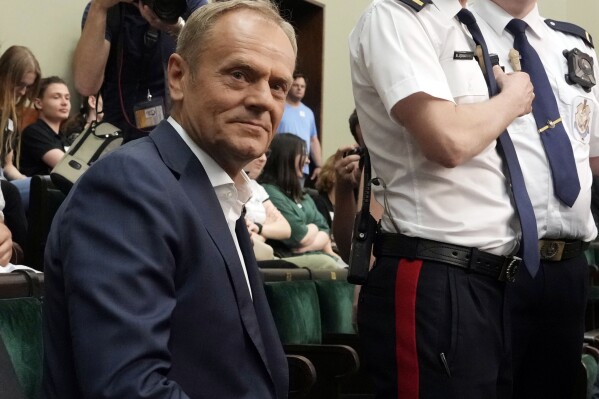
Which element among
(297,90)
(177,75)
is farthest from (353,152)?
(297,90)

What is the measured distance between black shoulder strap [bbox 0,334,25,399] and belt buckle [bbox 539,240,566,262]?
975mm

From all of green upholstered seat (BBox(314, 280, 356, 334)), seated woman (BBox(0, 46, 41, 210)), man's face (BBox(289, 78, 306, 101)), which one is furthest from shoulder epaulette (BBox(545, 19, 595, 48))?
man's face (BBox(289, 78, 306, 101))

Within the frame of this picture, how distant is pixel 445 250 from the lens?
1.70m

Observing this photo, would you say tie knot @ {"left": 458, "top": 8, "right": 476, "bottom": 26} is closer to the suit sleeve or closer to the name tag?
the name tag

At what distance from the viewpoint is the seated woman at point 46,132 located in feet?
14.5

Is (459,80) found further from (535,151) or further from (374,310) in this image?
(374,310)

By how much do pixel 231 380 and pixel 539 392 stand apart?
892 millimetres

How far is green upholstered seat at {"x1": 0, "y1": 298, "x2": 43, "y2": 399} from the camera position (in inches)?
69.2

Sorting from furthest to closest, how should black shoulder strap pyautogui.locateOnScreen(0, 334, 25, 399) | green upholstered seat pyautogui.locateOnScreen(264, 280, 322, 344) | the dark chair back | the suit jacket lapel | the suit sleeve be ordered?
the dark chair back, green upholstered seat pyautogui.locateOnScreen(264, 280, 322, 344), black shoulder strap pyautogui.locateOnScreen(0, 334, 25, 399), the suit jacket lapel, the suit sleeve

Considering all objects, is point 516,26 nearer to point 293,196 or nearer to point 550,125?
point 550,125

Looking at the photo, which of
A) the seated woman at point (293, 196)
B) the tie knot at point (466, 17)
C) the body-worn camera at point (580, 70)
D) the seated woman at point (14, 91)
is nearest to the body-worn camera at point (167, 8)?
the tie knot at point (466, 17)

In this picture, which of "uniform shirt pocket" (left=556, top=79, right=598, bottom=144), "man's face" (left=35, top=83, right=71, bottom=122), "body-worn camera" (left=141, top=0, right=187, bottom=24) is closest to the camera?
"uniform shirt pocket" (left=556, top=79, right=598, bottom=144)

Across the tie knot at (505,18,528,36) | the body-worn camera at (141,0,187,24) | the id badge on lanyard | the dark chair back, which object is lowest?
the dark chair back

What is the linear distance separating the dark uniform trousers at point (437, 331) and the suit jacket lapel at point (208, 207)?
0.49 metres
